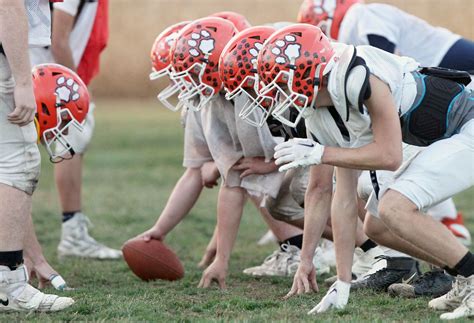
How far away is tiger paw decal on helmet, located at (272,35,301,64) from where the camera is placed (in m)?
3.97

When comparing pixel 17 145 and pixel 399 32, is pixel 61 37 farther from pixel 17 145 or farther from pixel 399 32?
pixel 399 32

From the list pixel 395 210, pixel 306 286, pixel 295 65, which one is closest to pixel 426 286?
pixel 306 286

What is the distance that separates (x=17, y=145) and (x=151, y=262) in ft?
4.59

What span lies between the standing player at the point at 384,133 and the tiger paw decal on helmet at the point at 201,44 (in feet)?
2.48

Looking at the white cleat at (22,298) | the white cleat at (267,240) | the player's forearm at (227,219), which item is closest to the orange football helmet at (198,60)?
the player's forearm at (227,219)

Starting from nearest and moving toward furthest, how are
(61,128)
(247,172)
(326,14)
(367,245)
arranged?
(61,128) → (247,172) → (367,245) → (326,14)

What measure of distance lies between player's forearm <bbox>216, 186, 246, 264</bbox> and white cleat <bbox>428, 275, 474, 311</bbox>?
1223 millimetres

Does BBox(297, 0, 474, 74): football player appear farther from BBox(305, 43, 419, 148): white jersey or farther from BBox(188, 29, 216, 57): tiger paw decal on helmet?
BBox(305, 43, 419, 148): white jersey

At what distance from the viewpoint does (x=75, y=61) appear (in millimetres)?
6418

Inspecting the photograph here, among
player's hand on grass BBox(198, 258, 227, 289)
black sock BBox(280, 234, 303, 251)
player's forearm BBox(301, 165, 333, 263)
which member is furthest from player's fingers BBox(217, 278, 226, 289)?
black sock BBox(280, 234, 303, 251)

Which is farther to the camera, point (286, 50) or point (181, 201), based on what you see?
point (181, 201)

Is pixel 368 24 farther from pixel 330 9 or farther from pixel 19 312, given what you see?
pixel 19 312

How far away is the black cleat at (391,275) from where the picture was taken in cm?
484

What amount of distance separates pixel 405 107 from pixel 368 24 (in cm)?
207
